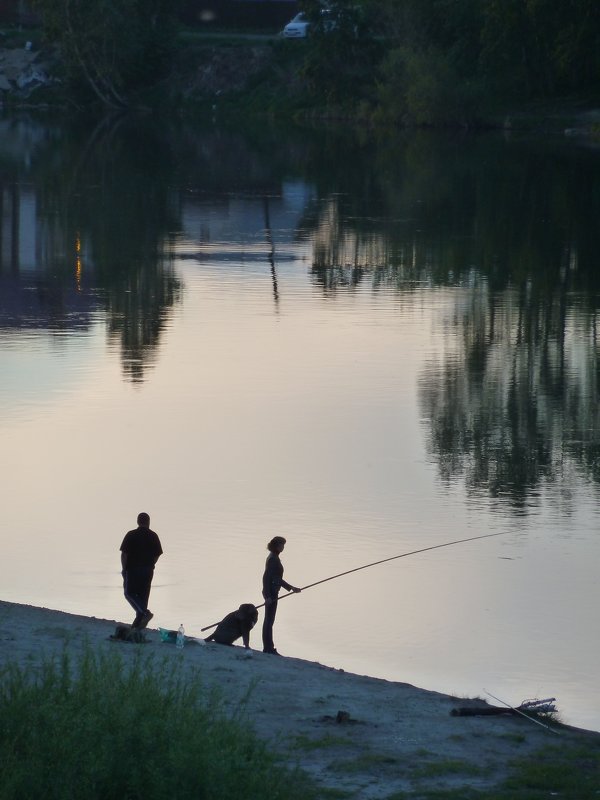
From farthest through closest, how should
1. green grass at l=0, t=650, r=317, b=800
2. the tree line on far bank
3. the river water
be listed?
the tree line on far bank < the river water < green grass at l=0, t=650, r=317, b=800

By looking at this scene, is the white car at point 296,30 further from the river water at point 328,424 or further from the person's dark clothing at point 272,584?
the person's dark clothing at point 272,584

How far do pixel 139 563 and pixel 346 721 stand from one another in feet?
9.97

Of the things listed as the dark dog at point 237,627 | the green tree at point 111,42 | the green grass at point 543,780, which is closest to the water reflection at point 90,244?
the dark dog at point 237,627

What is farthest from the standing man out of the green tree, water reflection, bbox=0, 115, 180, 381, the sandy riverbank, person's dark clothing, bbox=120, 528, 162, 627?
the green tree

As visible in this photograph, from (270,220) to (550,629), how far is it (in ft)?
90.4

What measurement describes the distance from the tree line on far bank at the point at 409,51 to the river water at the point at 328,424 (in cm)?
3233

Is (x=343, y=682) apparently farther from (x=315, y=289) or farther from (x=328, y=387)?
(x=315, y=289)

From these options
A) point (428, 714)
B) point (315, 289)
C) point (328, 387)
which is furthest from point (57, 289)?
point (428, 714)

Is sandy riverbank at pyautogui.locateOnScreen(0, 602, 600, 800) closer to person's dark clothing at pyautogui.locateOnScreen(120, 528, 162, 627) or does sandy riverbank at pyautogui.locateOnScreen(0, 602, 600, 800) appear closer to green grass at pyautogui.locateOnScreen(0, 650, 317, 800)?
person's dark clothing at pyautogui.locateOnScreen(120, 528, 162, 627)

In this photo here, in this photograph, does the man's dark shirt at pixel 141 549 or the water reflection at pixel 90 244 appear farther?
the water reflection at pixel 90 244

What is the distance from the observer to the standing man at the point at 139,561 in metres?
11.7

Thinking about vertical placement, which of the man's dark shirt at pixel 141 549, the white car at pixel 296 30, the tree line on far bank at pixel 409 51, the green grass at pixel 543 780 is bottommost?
the green grass at pixel 543 780

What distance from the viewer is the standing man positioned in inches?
460

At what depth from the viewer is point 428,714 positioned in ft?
31.5
